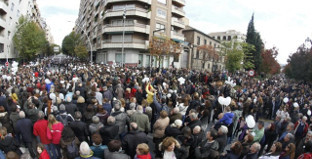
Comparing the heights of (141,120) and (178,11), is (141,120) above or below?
below

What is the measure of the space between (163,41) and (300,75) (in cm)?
1976

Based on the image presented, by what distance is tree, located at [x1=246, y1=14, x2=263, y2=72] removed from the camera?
4356 centimetres

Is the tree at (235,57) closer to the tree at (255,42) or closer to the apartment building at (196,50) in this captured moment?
the apartment building at (196,50)

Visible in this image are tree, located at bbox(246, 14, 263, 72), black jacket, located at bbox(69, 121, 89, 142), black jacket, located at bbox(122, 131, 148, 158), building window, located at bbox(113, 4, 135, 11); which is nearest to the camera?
black jacket, located at bbox(122, 131, 148, 158)

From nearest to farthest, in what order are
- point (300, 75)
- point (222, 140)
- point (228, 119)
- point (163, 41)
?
point (222, 140) < point (228, 119) < point (300, 75) < point (163, 41)

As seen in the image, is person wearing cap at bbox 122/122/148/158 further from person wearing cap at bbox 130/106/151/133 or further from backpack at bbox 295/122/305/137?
backpack at bbox 295/122/305/137

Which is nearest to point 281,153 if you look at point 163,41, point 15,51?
point 163,41

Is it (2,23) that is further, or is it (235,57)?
(235,57)

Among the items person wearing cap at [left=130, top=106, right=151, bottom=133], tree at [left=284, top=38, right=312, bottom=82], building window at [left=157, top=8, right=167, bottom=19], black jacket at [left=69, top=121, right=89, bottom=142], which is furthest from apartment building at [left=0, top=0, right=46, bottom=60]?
tree at [left=284, top=38, right=312, bottom=82]

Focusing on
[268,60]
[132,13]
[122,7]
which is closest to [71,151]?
[132,13]

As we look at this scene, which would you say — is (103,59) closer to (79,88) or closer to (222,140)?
(79,88)

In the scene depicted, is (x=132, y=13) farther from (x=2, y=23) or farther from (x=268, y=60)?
(x=268, y=60)

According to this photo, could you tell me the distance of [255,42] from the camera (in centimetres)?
4444

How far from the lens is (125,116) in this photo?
5.11 meters
